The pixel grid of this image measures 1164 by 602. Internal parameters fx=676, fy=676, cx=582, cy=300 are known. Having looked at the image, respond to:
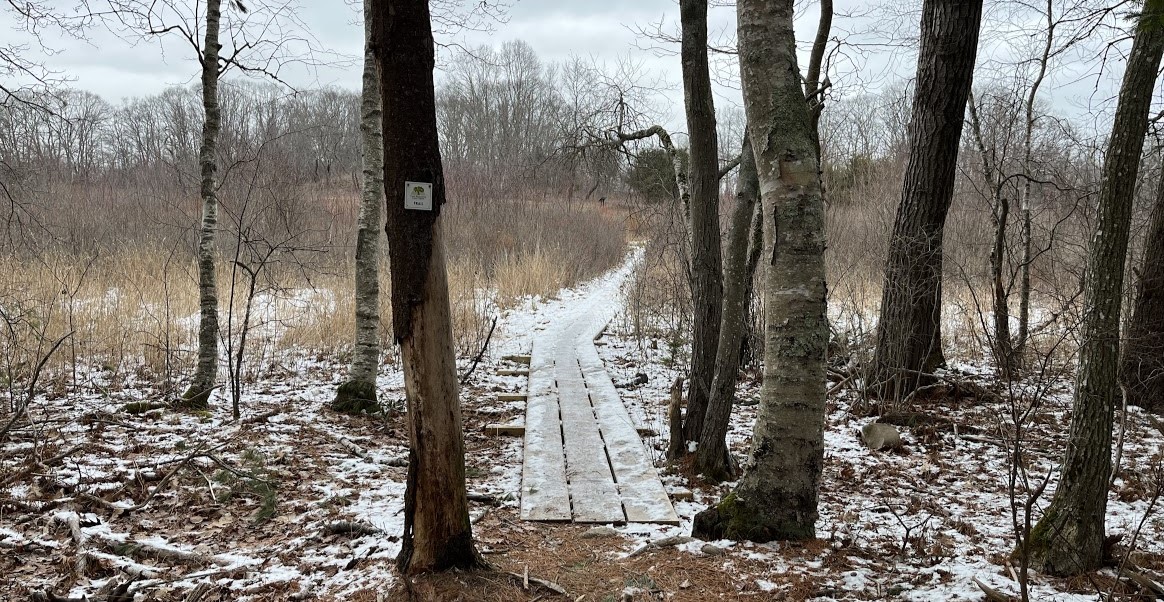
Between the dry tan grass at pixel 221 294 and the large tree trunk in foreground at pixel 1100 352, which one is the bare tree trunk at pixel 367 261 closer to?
the dry tan grass at pixel 221 294

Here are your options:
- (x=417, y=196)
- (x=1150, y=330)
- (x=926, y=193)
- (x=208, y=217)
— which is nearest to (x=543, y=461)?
(x=417, y=196)

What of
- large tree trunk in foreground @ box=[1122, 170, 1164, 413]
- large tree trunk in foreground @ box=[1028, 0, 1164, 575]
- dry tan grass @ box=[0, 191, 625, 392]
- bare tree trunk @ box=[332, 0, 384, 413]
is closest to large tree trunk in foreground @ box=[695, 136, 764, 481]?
large tree trunk in foreground @ box=[1028, 0, 1164, 575]

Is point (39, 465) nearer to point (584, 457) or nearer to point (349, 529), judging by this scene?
point (349, 529)

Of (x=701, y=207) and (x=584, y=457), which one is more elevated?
(x=701, y=207)

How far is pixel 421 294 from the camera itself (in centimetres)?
269

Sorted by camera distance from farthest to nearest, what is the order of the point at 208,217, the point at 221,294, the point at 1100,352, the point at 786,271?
the point at 221,294
the point at 208,217
the point at 786,271
the point at 1100,352

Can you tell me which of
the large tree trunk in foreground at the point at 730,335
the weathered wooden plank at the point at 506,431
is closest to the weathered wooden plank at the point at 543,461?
the weathered wooden plank at the point at 506,431

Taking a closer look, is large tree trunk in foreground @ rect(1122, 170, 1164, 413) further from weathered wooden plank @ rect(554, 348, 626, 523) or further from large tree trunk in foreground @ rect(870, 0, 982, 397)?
weathered wooden plank @ rect(554, 348, 626, 523)

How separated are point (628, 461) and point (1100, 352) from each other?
114 inches

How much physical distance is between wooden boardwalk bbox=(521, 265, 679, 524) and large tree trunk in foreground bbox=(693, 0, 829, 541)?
0.87 metres

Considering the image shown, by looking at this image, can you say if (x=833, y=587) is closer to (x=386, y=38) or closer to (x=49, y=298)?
(x=386, y=38)

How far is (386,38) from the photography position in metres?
2.58

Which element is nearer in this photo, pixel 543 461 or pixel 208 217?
pixel 543 461

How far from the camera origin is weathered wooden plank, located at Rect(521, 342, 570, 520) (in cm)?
406
